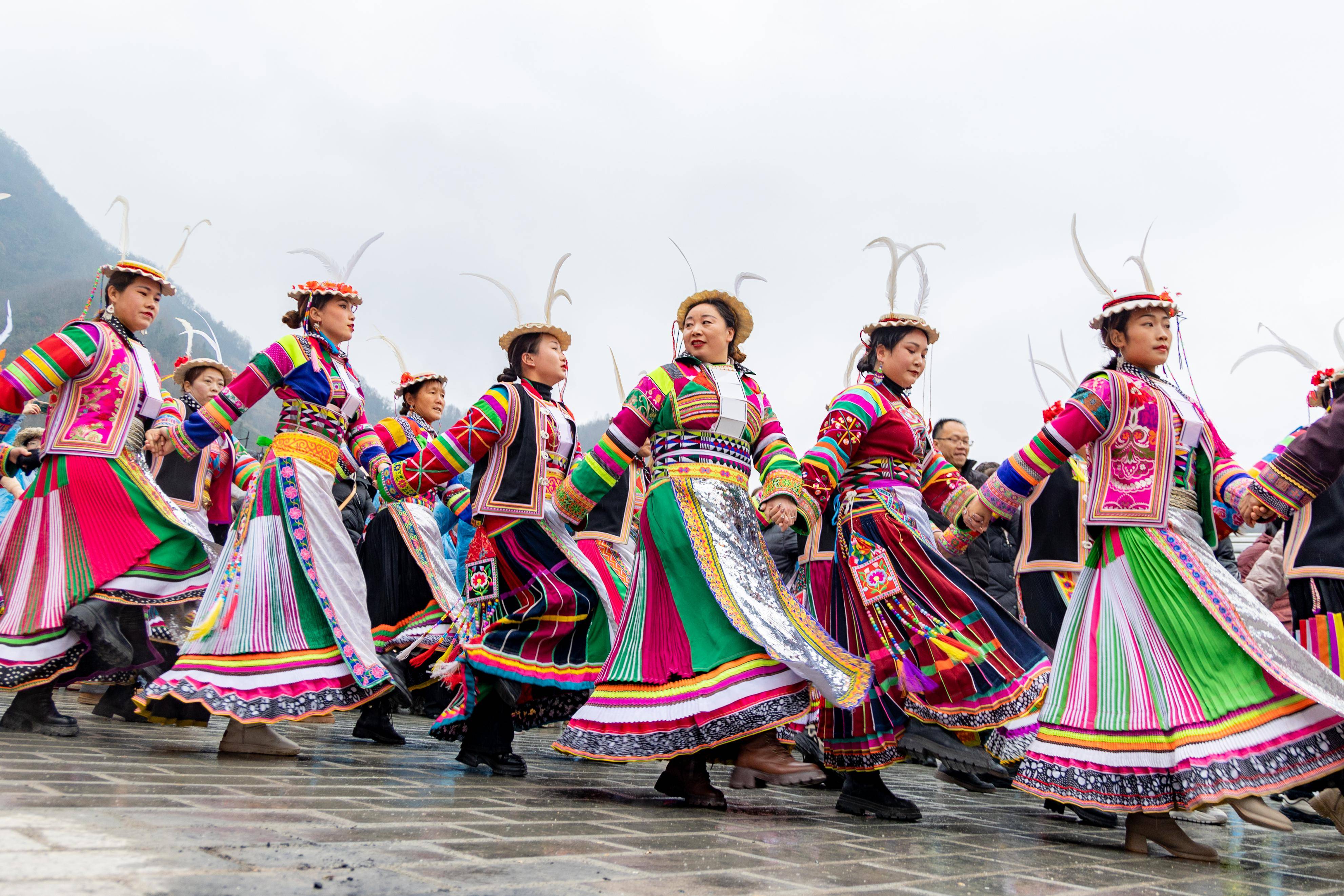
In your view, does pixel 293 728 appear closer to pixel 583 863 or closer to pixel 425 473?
pixel 425 473

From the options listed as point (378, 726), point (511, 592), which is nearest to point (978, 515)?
point (511, 592)

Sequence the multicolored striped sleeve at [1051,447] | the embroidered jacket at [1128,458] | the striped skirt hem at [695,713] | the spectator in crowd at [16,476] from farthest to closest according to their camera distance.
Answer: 1. the spectator in crowd at [16,476]
2. the multicolored striped sleeve at [1051,447]
3. the embroidered jacket at [1128,458]
4. the striped skirt hem at [695,713]

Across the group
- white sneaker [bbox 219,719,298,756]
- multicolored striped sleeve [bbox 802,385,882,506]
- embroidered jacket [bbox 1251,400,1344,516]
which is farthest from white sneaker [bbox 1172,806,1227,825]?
white sneaker [bbox 219,719,298,756]

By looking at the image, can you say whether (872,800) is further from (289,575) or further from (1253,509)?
(289,575)

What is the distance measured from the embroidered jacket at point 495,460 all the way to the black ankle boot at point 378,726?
54.8 inches

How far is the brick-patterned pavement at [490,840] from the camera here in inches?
79.3

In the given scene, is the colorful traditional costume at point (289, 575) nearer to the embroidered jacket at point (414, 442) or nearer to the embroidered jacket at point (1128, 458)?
the embroidered jacket at point (414, 442)

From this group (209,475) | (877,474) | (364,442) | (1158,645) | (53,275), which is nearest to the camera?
(1158,645)

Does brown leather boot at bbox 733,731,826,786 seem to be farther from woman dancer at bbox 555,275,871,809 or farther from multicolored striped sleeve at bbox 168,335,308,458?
multicolored striped sleeve at bbox 168,335,308,458

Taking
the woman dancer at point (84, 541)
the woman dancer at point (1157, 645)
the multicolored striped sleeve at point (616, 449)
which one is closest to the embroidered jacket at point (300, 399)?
the woman dancer at point (84, 541)

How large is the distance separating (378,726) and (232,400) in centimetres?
198

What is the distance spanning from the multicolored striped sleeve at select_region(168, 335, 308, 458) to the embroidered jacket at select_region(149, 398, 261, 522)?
4.89 ft

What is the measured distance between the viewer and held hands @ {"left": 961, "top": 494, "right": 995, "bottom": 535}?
13.2ft

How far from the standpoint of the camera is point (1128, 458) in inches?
145
